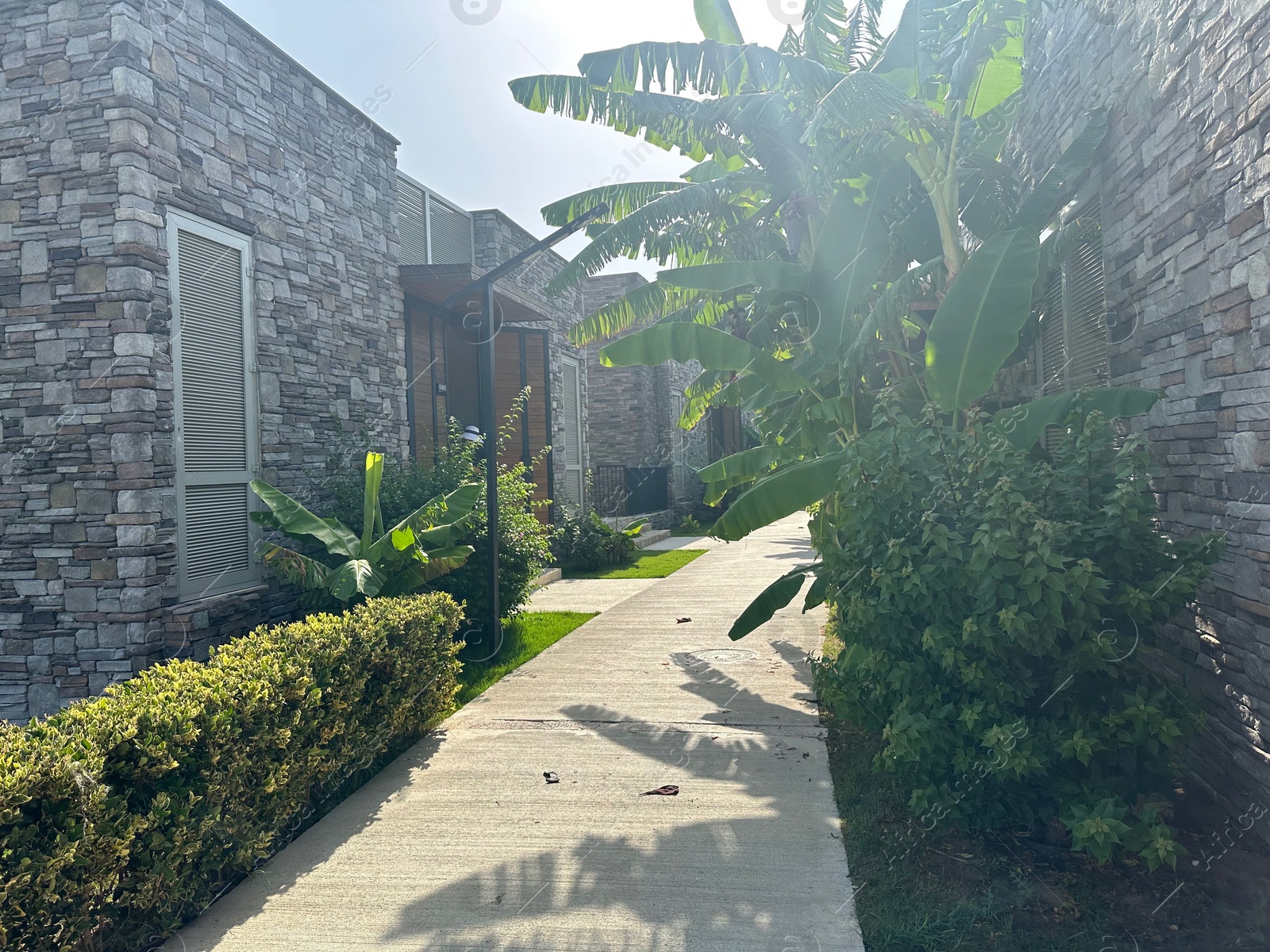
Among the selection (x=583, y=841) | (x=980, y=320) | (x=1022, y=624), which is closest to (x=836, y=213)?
(x=980, y=320)

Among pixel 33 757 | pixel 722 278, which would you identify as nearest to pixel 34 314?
pixel 33 757

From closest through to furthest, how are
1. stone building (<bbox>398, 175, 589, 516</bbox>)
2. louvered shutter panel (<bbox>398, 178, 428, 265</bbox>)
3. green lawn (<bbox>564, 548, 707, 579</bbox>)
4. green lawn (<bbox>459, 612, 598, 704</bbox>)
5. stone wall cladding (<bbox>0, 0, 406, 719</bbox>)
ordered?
1. stone wall cladding (<bbox>0, 0, 406, 719</bbox>)
2. green lawn (<bbox>459, 612, 598, 704</bbox>)
3. louvered shutter panel (<bbox>398, 178, 428, 265</bbox>)
4. stone building (<bbox>398, 175, 589, 516</bbox>)
5. green lawn (<bbox>564, 548, 707, 579</bbox>)

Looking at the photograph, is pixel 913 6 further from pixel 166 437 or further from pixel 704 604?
pixel 704 604

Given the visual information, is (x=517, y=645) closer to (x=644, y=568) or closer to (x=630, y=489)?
(x=644, y=568)

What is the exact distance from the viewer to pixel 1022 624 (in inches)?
143

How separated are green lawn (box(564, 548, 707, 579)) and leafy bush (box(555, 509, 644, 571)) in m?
0.17

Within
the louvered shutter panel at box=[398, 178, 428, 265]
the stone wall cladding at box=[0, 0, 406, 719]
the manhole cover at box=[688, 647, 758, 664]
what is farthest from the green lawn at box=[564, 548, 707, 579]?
the stone wall cladding at box=[0, 0, 406, 719]

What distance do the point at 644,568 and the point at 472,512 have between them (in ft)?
23.7

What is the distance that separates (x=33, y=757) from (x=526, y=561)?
6.18 m

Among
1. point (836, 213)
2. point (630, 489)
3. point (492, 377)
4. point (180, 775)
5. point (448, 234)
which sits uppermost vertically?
point (448, 234)

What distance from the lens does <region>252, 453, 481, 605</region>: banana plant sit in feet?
22.4

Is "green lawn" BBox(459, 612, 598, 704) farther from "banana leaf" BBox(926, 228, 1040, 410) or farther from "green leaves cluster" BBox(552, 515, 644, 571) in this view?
"green leaves cluster" BBox(552, 515, 644, 571)

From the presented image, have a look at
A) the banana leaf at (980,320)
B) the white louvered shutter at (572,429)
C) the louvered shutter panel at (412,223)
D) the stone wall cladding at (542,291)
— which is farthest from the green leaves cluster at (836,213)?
the white louvered shutter at (572,429)

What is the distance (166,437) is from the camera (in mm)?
6312
